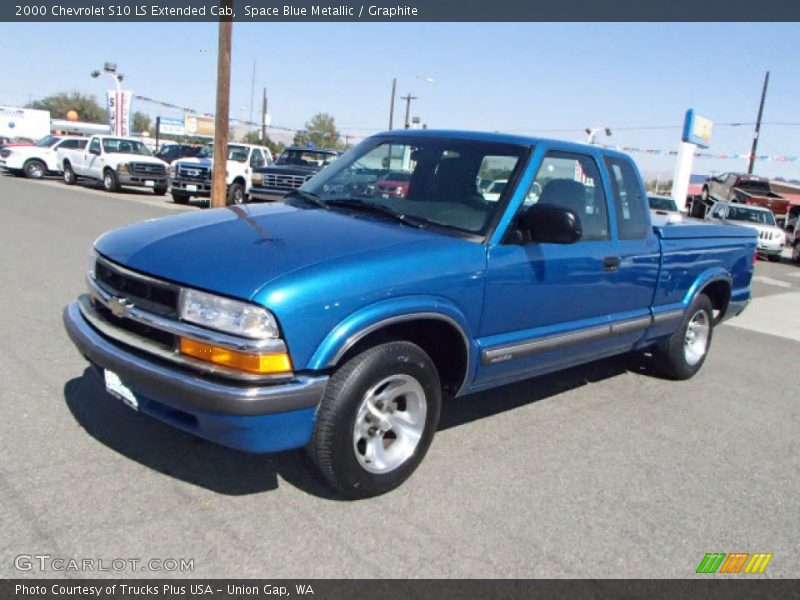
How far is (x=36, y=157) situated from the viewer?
26.5 meters

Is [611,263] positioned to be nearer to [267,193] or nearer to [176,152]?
[267,193]

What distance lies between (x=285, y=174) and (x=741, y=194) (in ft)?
65.3

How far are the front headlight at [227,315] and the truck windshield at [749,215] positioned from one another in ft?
70.4

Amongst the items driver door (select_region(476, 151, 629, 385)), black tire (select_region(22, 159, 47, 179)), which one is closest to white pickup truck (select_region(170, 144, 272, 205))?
black tire (select_region(22, 159, 47, 179))

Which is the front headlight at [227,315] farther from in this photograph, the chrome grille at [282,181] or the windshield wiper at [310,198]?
the chrome grille at [282,181]

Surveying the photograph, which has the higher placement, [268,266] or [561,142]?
[561,142]

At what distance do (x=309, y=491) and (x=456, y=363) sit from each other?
1016mm

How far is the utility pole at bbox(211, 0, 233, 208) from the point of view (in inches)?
593

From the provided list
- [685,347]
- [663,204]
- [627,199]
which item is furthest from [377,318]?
[663,204]

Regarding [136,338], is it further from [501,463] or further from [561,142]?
[561,142]

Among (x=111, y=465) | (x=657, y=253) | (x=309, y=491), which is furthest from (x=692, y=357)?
(x=111, y=465)

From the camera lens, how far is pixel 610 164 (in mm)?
4676

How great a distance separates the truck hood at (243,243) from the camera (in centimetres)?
285

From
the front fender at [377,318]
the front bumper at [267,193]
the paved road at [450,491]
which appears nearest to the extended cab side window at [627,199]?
the paved road at [450,491]
